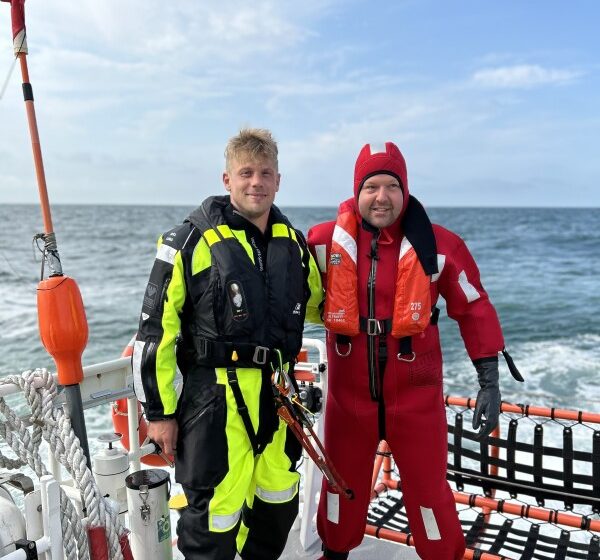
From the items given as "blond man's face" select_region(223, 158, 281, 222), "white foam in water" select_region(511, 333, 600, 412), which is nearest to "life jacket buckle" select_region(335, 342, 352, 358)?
→ "blond man's face" select_region(223, 158, 281, 222)

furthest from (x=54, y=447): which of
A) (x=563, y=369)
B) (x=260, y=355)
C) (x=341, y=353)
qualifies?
(x=563, y=369)

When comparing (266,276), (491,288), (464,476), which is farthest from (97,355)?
(491,288)

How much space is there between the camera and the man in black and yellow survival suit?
76.7 inches

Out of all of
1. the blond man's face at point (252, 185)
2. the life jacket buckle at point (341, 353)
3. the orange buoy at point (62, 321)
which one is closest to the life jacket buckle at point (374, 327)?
the life jacket buckle at point (341, 353)

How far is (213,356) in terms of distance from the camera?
196cm

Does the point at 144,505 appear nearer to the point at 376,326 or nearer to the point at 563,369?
the point at 376,326

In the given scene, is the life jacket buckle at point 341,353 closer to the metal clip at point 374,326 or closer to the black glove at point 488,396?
the metal clip at point 374,326

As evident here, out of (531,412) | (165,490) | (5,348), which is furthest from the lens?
(5,348)

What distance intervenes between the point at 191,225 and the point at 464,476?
83.0 inches

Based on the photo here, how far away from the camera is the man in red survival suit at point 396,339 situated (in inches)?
90.0

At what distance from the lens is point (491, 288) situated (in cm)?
1712

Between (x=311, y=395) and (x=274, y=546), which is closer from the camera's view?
(x=274, y=546)

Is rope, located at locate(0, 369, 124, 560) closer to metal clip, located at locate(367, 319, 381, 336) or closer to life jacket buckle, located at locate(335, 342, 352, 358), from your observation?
life jacket buckle, located at locate(335, 342, 352, 358)

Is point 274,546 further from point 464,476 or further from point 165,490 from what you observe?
point 464,476
